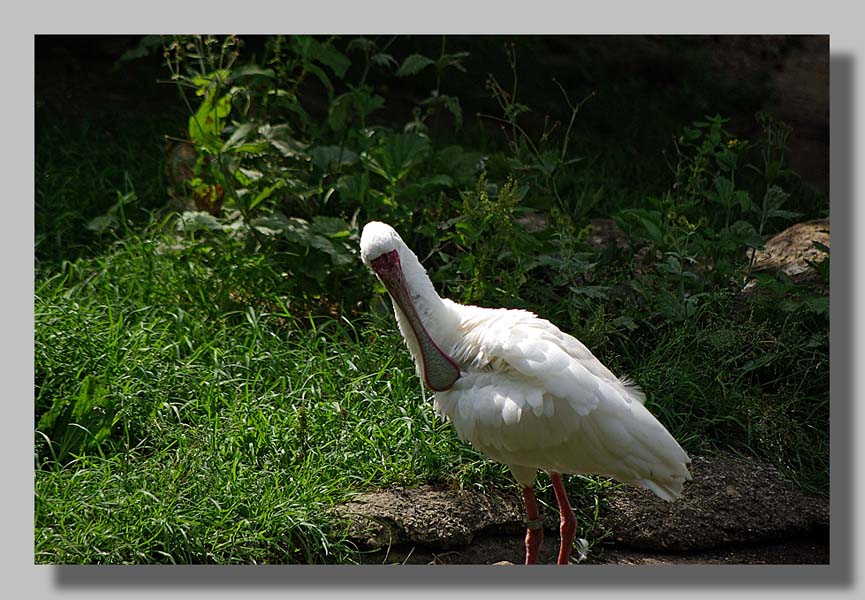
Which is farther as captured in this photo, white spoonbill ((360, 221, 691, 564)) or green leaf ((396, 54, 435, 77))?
green leaf ((396, 54, 435, 77))

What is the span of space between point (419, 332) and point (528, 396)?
0.53 metres

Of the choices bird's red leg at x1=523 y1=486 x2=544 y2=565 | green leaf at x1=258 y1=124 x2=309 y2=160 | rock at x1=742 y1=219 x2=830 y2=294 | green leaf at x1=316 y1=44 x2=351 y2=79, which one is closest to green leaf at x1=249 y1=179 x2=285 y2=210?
green leaf at x1=258 y1=124 x2=309 y2=160

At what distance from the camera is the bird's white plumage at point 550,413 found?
12.3 feet

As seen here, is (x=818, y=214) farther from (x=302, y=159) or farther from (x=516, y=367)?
(x=516, y=367)

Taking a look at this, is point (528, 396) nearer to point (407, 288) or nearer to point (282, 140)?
point (407, 288)

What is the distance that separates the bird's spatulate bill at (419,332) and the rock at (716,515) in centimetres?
104

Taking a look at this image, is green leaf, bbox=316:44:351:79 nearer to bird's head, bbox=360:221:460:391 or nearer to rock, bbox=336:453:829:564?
bird's head, bbox=360:221:460:391

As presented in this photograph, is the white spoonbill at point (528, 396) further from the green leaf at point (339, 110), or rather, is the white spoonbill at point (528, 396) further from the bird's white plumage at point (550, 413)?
the green leaf at point (339, 110)

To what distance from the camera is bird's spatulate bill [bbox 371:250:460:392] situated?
4004 mm

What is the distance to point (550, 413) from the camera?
3725mm

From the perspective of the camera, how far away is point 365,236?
4109mm

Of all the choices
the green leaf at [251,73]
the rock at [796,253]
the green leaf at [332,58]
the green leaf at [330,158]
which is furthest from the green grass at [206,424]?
the rock at [796,253]

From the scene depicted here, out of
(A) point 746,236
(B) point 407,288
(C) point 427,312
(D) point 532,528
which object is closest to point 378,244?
(B) point 407,288

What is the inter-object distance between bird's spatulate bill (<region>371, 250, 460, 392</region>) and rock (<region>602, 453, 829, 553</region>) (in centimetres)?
104
